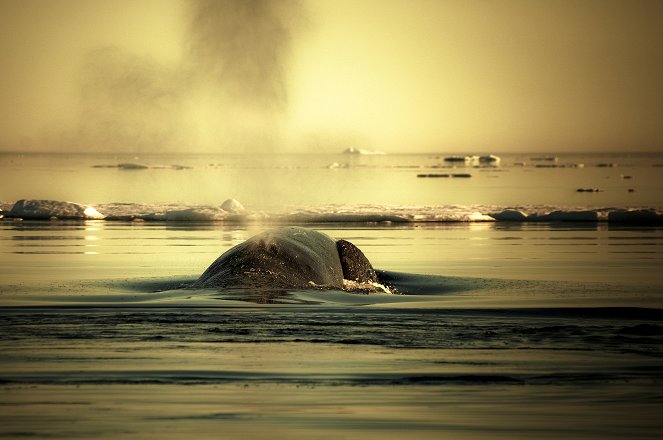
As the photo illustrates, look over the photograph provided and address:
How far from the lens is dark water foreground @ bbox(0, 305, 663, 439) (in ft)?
29.0

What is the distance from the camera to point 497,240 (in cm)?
3006

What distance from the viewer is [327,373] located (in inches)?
424

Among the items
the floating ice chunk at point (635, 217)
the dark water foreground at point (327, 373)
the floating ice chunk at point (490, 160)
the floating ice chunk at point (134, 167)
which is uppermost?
the floating ice chunk at point (490, 160)

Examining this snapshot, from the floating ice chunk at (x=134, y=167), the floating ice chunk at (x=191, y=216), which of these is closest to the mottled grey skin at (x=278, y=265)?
the floating ice chunk at (x=191, y=216)

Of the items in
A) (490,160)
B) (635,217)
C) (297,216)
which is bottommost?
A: (635,217)

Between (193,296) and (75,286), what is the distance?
3.03m

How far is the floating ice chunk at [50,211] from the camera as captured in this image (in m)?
39.6

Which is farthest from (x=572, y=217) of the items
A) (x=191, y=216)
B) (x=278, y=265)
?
(x=278, y=265)

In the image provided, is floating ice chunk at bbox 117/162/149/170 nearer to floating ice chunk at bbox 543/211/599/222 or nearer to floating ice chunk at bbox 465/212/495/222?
floating ice chunk at bbox 465/212/495/222

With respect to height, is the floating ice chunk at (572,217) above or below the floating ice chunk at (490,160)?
below

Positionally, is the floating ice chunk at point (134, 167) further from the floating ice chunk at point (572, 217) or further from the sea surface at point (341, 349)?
the sea surface at point (341, 349)

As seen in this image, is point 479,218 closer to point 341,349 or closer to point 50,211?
point 50,211

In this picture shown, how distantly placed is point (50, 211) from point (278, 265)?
80.9 feet

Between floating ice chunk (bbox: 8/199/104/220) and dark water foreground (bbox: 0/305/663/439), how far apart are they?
2508cm
